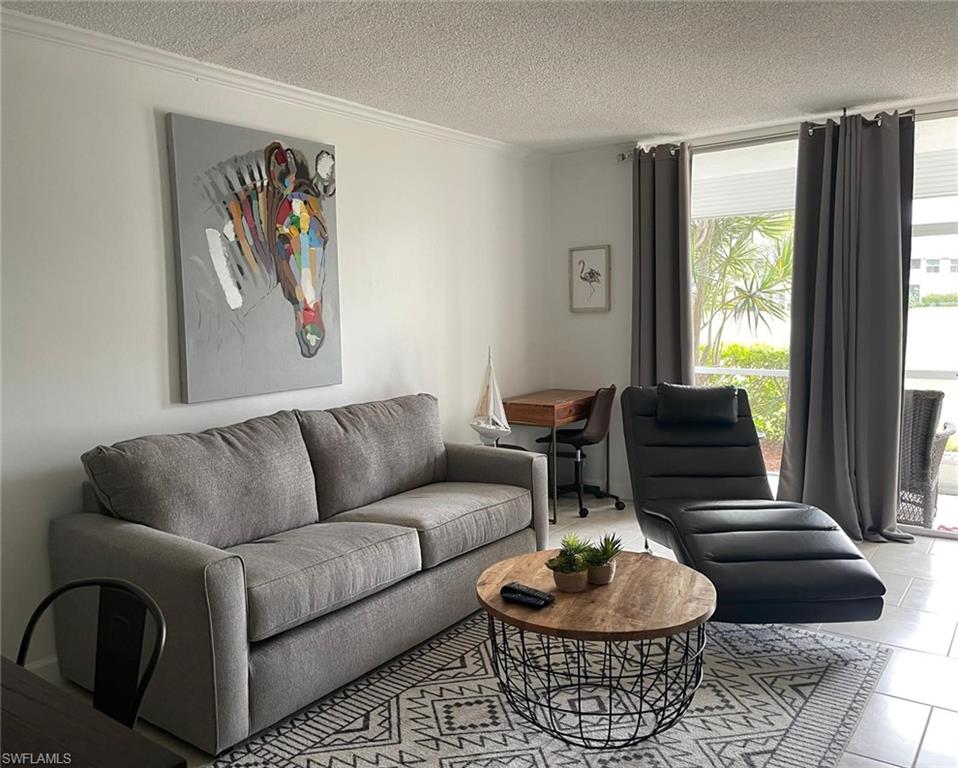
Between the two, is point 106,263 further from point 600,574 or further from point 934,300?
point 934,300

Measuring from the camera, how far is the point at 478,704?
266 centimetres

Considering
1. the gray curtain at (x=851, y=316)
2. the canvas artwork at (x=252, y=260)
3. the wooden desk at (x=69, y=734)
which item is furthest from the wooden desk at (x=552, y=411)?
the wooden desk at (x=69, y=734)

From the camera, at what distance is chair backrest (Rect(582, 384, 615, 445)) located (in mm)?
4926

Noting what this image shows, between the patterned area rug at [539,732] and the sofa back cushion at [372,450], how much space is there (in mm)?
801

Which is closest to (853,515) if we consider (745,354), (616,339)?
(745,354)

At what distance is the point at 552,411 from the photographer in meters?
4.87

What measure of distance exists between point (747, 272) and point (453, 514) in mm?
2888

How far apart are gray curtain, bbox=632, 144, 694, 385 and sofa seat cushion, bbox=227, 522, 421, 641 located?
8.46 feet

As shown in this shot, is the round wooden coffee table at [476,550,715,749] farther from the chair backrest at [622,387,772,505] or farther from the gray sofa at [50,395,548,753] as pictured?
the chair backrest at [622,387,772,505]

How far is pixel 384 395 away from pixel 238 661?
2.15 m

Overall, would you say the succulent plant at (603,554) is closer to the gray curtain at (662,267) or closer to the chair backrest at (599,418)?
the chair backrest at (599,418)

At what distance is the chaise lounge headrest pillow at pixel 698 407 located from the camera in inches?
152

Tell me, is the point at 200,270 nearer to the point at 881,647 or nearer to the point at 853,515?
the point at 881,647

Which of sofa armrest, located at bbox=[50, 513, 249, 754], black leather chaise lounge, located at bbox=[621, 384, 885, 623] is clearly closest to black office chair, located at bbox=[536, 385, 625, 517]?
black leather chaise lounge, located at bbox=[621, 384, 885, 623]
